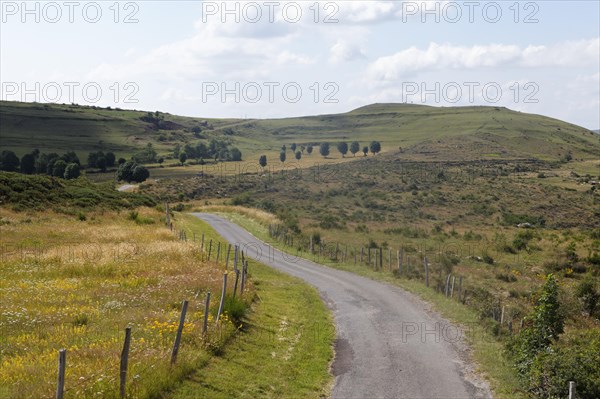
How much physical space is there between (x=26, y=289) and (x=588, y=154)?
542 feet

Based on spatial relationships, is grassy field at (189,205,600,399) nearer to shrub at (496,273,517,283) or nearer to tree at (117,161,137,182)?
shrub at (496,273,517,283)

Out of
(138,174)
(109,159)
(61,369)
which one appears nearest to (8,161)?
(109,159)

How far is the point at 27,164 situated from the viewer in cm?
13800

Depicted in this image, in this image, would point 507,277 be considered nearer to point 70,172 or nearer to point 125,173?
point 125,173

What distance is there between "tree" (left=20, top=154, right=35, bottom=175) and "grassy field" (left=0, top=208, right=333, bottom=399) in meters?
111

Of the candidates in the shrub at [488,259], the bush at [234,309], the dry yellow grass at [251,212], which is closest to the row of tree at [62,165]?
the dry yellow grass at [251,212]

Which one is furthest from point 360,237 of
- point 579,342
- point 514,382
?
point 514,382

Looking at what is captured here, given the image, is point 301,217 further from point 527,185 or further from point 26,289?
point 26,289

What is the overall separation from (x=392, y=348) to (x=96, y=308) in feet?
33.9

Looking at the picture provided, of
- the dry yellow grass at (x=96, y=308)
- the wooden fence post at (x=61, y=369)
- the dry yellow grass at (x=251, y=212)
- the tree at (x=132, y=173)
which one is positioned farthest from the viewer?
the tree at (x=132, y=173)

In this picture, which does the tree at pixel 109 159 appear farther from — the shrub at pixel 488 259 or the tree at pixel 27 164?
the shrub at pixel 488 259

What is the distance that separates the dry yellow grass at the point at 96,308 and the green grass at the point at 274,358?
0.67 m

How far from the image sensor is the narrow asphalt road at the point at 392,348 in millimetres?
16047

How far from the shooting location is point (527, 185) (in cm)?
9931
